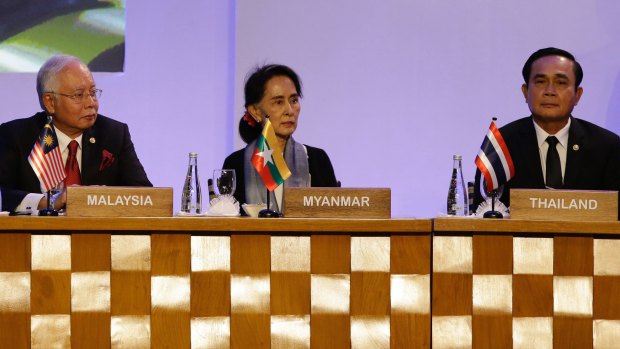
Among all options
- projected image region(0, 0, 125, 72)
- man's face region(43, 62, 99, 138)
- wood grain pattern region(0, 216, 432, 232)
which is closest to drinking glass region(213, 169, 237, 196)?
wood grain pattern region(0, 216, 432, 232)

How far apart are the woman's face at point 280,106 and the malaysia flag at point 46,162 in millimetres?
1141

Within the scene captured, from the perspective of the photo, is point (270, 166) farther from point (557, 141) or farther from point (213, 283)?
point (557, 141)

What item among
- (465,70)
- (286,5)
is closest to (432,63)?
(465,70)

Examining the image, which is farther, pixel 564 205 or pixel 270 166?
pixel 270 166

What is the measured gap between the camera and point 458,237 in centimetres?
200

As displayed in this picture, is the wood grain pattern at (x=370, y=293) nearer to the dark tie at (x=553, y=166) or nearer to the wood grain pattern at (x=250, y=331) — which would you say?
the wood grain pattern at (x=250, y=331)

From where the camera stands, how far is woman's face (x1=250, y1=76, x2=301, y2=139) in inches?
136

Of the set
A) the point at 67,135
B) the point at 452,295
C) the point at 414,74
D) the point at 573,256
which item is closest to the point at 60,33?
the point at 67,135

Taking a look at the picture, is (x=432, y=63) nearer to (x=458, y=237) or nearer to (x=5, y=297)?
(x=458, y=237)

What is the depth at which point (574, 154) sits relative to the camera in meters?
3.21

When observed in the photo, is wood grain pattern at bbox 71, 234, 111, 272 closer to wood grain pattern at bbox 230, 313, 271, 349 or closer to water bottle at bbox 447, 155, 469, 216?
wood grain pattern at bbox 230, 313, 271, 349

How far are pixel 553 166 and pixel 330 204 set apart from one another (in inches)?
56.1

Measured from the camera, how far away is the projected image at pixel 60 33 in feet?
14.1

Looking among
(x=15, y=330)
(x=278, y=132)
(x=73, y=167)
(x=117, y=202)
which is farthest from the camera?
(x=278, y=132)
